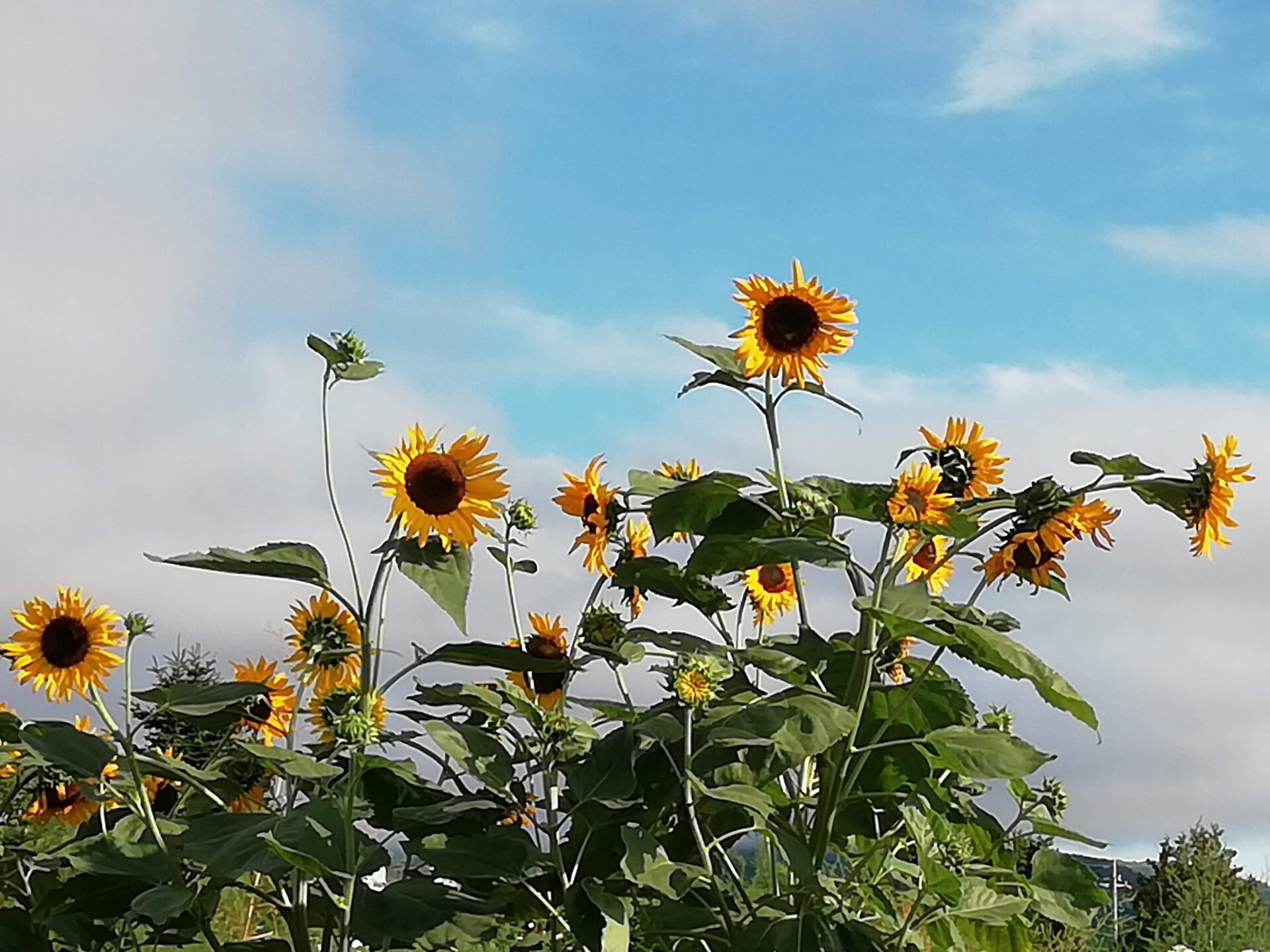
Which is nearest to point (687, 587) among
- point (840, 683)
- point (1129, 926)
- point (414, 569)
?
point (840, 683)

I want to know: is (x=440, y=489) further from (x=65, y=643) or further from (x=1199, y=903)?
(x=1199, y=903)

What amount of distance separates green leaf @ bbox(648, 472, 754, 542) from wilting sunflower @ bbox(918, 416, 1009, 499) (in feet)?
0.94

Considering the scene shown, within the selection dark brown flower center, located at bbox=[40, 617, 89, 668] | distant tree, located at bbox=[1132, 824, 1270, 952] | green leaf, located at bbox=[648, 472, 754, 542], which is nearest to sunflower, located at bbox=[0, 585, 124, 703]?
dark brown flower center, located at bbox=[40, 617, 89, 668]

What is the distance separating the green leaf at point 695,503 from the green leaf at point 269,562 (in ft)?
1.59

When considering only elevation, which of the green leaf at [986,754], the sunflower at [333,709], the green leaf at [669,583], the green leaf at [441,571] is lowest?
the green leaf at [986,754]

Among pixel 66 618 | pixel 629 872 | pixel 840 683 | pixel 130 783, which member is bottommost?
pixel 629 872

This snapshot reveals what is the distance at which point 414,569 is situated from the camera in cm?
213

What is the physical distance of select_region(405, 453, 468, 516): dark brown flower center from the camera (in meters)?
2.18

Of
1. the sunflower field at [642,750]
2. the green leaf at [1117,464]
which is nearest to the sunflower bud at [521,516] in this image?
the sunflower field at [642,750]

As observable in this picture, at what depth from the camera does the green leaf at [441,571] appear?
2119 mm

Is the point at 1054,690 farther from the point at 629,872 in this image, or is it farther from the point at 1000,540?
the point at 629,872

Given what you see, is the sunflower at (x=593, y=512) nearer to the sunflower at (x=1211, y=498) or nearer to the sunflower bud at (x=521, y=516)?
the sunflower bud at (x=521, y=516)

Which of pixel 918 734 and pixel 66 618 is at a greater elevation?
pixel 66 618

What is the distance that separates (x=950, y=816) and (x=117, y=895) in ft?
3.90
